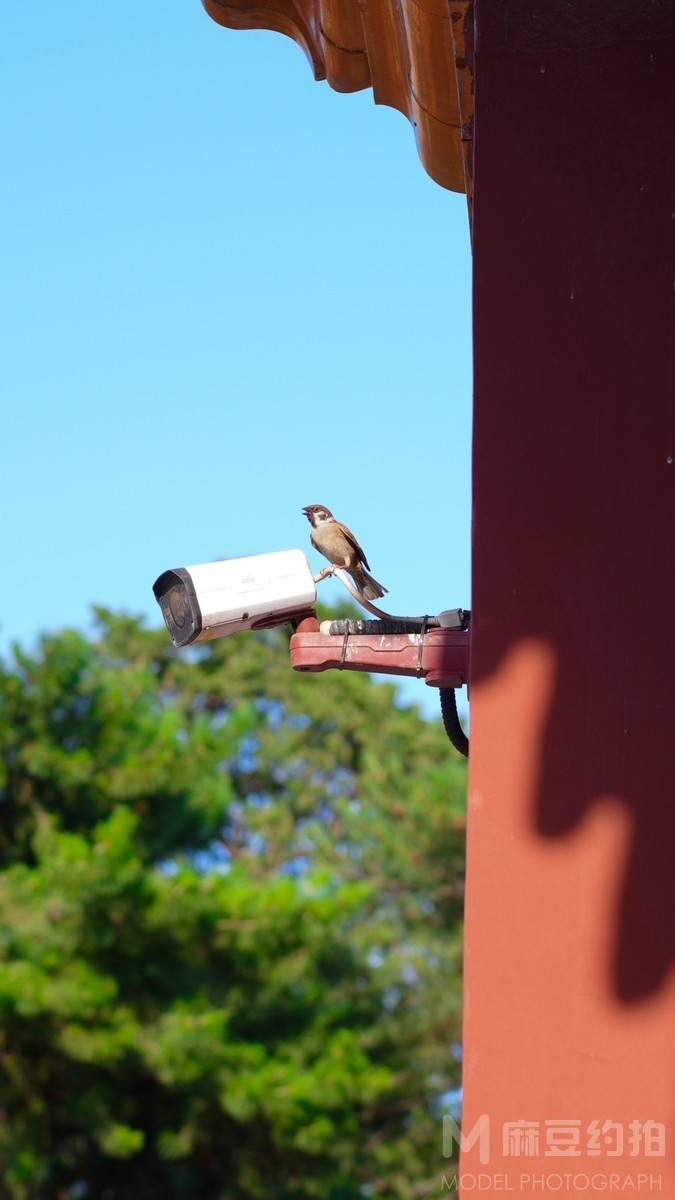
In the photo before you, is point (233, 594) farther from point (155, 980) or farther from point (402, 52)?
point (155, 980)

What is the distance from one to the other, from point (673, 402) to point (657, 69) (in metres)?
0.48

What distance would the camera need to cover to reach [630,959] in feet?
5.19

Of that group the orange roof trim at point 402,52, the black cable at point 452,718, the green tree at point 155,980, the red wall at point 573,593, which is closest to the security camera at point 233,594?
the black cable at point 452,718

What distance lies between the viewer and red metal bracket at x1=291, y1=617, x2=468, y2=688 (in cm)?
200

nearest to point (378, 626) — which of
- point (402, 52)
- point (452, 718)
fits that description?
point (452, 718)

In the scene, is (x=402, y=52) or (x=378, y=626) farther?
(x=402, y=52)

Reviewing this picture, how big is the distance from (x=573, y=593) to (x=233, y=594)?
0.62 meters

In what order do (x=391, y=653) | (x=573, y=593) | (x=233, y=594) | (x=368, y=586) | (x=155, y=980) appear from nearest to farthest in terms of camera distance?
1. (x=573, y=593)
2. (x=391, y=653)
3. (x=233, y=594)
4. (x=368, y=586)
5. (x=155, y=980)

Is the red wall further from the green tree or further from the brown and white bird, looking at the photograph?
the green tree

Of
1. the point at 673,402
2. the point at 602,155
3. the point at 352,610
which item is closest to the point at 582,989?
the point at 673,402

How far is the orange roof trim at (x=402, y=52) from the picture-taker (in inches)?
87.0

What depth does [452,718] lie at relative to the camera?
221cm

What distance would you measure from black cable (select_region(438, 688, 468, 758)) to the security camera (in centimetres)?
27

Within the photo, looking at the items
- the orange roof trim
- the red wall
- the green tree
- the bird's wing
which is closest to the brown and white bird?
the bird's wing
